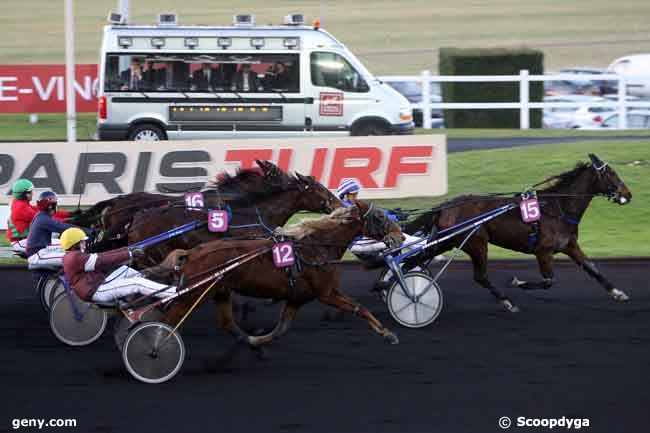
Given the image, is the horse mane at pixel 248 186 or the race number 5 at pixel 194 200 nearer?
the race number 5 at pixel 194 200

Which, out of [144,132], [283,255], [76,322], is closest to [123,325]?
[76,322]

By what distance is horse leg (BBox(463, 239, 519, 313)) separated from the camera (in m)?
11.3

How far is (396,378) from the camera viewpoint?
8734mm

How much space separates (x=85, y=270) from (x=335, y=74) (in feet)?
42.2

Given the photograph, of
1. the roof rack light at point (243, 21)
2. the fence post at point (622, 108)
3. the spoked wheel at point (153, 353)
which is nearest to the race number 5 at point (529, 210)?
the spoked wheel at point (153, 353)

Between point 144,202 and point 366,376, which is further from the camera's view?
point 144,202

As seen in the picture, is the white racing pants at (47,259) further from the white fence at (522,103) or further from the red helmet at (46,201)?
the white fence at (522,103)

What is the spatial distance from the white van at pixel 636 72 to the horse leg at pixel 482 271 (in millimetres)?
21300

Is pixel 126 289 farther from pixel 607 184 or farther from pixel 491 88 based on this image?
pixel 491 88

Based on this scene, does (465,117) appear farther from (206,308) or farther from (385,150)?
(206,308)

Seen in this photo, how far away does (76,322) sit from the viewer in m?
9.96

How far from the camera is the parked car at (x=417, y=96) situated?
2656 centimetres

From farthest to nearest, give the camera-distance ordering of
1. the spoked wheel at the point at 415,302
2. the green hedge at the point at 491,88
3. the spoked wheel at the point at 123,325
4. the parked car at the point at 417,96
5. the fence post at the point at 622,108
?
1. the green hedge at the point at 491,88
2. the parked car at the point at 417,96
3. the fence post at the point at 622,108
4. the spoked wheel at the point at 415,302
5. the spoked wheel at the point at 123,325

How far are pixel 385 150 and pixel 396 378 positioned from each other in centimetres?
832
